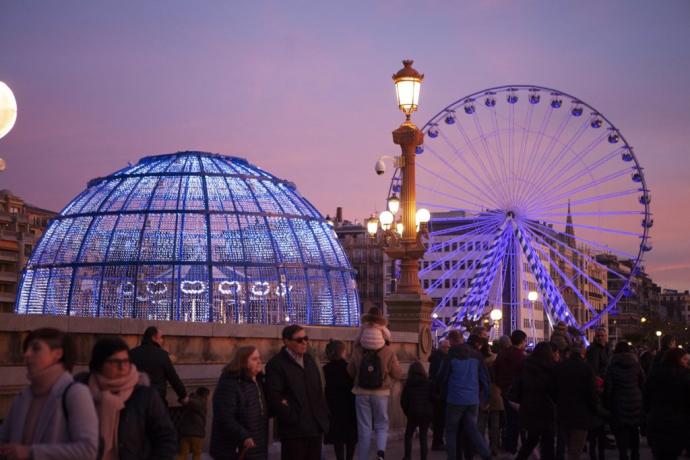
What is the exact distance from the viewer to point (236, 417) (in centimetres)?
993

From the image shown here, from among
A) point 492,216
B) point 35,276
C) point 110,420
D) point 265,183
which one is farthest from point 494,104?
point 110,420

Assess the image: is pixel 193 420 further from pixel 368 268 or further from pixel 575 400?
pixel 368 268

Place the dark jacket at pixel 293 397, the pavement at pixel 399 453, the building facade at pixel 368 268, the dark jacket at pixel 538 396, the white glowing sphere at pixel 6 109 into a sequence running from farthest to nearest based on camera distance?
the building facade at pixel 368 268 → the pavement at pixel 399 453 → the dark jacket at pixel 538 396 → the dark jacket at pixel 293 397 → the white glowing sphere at pixel 6 109

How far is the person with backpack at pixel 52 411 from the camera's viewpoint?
251 inches

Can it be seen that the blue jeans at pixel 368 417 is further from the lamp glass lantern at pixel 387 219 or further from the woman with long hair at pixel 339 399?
the lamp glass lantern at pixel 387 219

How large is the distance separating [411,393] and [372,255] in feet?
391

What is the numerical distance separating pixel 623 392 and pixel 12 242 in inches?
3802

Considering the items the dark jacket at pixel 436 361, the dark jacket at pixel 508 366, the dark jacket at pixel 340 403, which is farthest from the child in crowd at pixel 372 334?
the dark jacket at pixel 508 366

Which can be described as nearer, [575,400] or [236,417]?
[236,417]

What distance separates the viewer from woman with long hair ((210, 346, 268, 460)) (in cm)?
979

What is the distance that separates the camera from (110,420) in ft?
22.9

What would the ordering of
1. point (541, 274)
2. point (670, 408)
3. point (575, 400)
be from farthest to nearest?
point (541, 274) < point (575, 400) < point (670, 408)

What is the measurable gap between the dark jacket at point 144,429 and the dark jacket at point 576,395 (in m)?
7.28


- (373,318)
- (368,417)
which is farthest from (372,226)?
(368,417)
